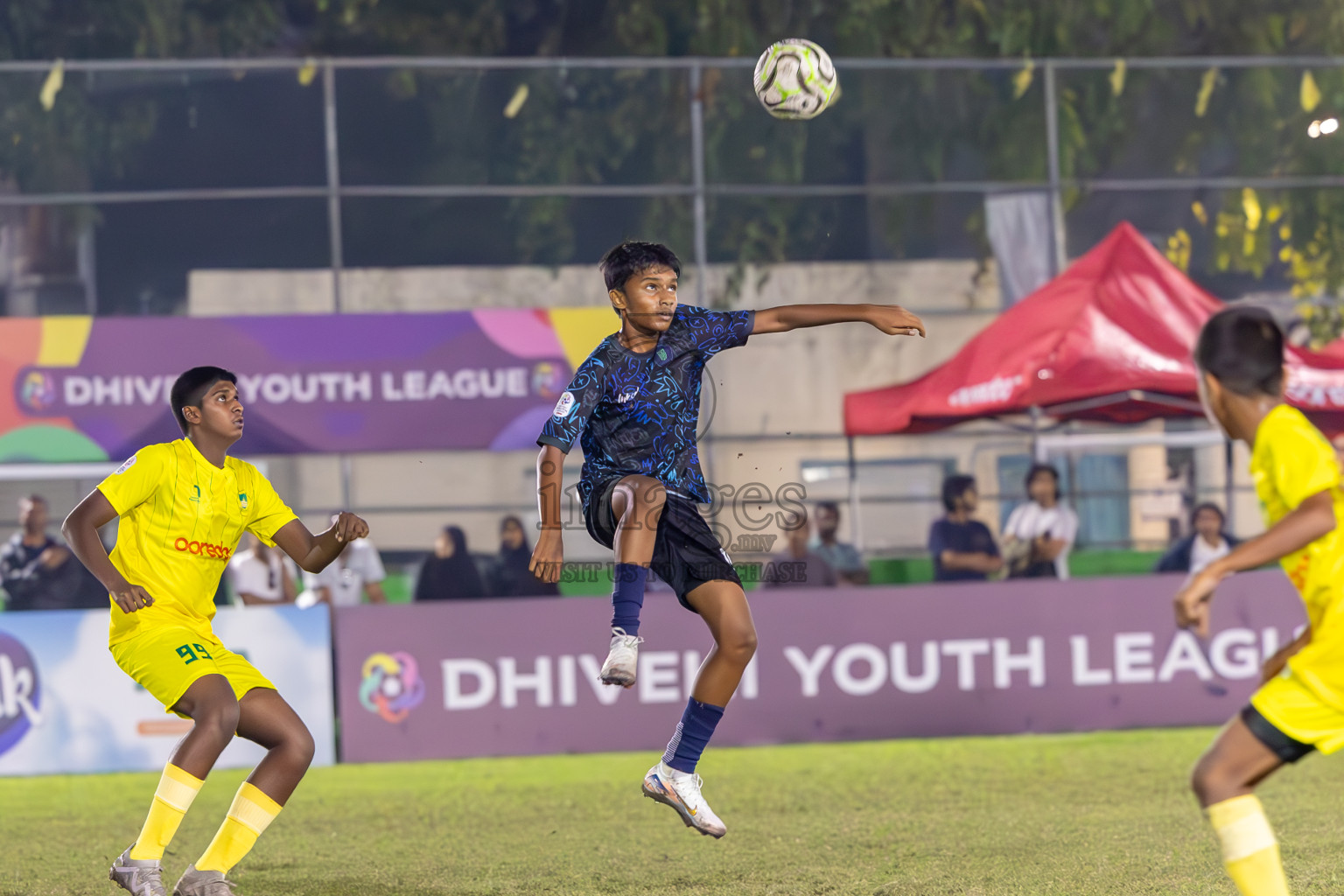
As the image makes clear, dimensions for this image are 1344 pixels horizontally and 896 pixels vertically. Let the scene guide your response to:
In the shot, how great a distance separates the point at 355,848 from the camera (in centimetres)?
765

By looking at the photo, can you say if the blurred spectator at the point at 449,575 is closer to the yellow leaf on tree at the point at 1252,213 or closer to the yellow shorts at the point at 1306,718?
the yellow shorts at the point at 1306,718

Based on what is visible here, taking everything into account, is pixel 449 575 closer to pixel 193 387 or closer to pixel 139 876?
pixel 193 387

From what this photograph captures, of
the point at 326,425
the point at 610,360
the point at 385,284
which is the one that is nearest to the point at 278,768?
the point at 610,360

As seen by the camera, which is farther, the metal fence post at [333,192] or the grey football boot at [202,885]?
the metal fence post at [333,192]

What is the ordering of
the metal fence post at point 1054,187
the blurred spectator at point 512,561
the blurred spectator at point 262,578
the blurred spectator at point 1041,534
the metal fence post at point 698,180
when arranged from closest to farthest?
the blurred spectator at point 262,578
the blurred spectator at point 1041,534
the blurred spectator at point 512,561
the metal fence post at point 698,180
the metal fence post at point 1054,187

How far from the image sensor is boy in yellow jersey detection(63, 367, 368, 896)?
559 centimetres

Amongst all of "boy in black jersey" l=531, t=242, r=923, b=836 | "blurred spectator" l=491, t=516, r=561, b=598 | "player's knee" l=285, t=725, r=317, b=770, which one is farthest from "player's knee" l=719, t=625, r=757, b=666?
"blurred spectator" l=491, t=516, r=561, b=598

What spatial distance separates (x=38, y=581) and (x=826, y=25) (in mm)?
11650

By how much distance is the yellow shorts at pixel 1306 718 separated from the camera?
4062mm

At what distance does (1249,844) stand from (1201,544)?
8235 mm

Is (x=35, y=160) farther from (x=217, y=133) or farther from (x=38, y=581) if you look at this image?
(x=38, y=581)

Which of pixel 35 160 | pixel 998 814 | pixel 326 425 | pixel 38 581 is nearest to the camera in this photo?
pixel 998 814

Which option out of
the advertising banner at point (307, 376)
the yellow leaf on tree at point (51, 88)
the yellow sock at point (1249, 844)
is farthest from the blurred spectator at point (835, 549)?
the yellow leaf on tree at point (51, 88)

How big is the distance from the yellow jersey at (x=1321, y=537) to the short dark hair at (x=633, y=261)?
2452mm
